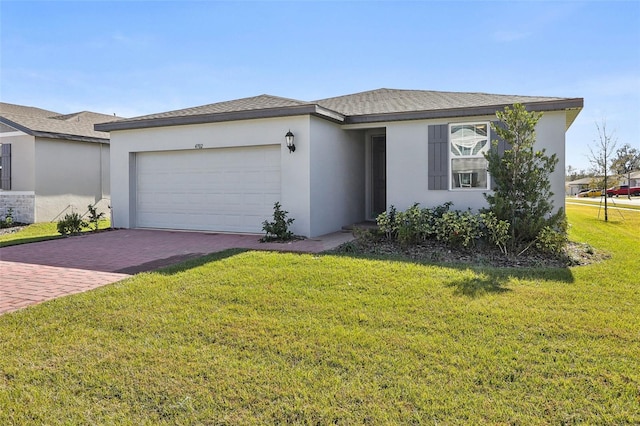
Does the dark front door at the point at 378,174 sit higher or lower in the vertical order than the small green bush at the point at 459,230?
higher

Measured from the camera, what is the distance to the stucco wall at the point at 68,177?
14.2 meters

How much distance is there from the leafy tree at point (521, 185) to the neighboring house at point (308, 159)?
5.38ft

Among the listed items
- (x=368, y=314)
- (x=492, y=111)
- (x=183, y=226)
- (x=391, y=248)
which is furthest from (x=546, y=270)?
(x=183, y=226)

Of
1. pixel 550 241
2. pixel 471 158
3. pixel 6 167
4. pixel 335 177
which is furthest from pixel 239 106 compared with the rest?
pixel 6 167

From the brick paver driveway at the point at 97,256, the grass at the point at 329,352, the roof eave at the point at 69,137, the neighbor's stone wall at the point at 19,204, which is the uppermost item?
the roof eave at the point at 69,137

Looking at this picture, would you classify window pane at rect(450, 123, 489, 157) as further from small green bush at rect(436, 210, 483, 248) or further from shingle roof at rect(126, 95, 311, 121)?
shingle roof at rect(126, 95, 311, 121)

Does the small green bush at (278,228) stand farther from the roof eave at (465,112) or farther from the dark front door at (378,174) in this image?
the dark front door at (378,174)

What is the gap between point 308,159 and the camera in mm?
9633

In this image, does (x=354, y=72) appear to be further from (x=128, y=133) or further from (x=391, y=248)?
(x=391, y=248)

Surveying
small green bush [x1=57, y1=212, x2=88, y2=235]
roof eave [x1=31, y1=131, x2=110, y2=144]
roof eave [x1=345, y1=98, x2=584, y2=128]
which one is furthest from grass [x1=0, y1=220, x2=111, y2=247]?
roof eave [x1=345, y1=98, x2=584, y2=128]

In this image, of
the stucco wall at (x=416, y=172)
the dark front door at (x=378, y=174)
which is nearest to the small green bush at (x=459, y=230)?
the stucco wall at (x=416, y=172)

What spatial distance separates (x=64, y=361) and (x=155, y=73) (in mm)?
12452

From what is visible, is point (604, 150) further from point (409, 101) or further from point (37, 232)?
point (37, 232)

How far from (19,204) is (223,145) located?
868 centimetres
